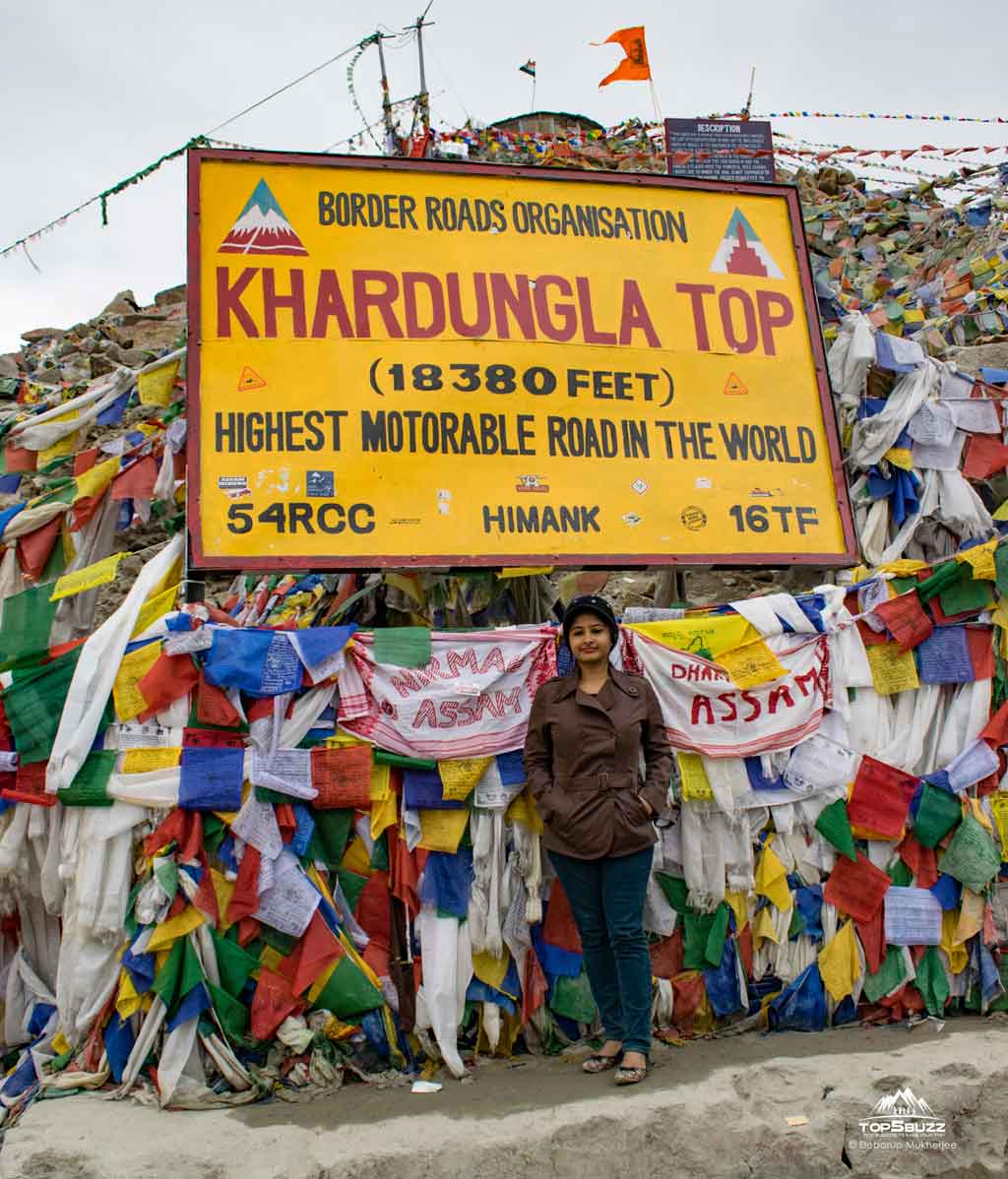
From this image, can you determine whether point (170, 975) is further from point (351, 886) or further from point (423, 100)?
point (423, 100)

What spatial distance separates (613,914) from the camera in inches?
152

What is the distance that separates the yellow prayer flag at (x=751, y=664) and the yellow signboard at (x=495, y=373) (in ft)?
1.89

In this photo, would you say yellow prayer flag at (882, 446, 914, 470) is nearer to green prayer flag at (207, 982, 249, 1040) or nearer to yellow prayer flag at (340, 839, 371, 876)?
yellow prayer flag at (340, 839, 371, 876)

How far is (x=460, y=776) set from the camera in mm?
4207

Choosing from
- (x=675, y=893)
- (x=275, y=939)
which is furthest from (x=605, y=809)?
(x=275, y=939)

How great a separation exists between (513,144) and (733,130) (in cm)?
388

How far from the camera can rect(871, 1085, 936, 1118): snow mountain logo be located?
3641 millimetres

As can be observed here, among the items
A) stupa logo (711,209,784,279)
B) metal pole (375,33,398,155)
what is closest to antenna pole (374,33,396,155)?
metal pole (375,33,398,155)

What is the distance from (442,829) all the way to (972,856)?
2283 millimetres

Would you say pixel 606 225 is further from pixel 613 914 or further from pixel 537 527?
pixel 613 914

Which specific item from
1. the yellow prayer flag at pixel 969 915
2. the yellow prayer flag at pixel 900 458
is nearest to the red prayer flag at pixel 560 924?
the yellow prayer flag at pixel 969 915

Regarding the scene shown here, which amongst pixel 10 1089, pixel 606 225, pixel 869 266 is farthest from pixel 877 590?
pixel 869 266

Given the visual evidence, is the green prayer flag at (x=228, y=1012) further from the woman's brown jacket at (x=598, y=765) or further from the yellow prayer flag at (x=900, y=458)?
the yellow prayer flag at (x=900, y=458)

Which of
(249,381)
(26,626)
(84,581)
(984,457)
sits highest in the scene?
(249,381)
